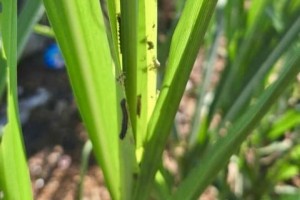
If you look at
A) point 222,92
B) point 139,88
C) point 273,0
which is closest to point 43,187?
point 222,92

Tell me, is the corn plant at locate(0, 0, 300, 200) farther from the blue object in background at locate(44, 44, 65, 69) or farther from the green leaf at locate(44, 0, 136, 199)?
the blue object in background at locate(44, 44, 65, 69)

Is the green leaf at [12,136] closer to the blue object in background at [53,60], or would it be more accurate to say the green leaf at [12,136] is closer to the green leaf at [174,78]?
the green leaf at [174,78]

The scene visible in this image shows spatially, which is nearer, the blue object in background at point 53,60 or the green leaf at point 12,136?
the green leaf at point 12,136

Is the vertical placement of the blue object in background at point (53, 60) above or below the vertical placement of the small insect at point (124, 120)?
below

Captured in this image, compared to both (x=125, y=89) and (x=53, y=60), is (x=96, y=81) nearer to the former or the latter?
(x=125, y=89)

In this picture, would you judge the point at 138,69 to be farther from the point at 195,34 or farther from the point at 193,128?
the point at 193,128

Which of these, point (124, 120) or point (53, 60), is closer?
point (124, 120)

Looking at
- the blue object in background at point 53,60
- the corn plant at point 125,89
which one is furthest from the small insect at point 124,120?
the blue object in background at point 53,60

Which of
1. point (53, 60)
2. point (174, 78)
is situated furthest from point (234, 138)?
point (53, 60)

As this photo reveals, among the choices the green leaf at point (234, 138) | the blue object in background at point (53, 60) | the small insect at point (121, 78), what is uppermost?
the small insect at point (121, 78)

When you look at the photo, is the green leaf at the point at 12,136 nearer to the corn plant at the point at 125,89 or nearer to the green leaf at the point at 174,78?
the corn plant at the point at 125,89

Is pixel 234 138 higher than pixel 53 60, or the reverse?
pixel 234 138
